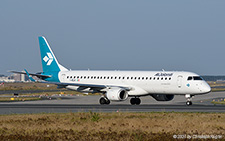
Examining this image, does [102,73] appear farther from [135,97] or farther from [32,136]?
[32,136]

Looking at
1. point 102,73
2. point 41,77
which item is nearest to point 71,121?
point 102,73

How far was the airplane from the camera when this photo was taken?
4894 centimetres

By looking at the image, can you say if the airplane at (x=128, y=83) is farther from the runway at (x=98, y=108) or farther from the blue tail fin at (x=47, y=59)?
the runway at (x=98, y=108)

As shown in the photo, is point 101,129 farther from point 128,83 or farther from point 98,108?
point 128,83

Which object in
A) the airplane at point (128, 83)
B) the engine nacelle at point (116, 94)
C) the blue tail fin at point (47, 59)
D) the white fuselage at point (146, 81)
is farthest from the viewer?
the blue tail fin at point (47, 59)

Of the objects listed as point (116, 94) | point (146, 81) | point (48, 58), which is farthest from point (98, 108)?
point (48, 58)

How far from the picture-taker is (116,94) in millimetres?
50062

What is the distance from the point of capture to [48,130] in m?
23.8

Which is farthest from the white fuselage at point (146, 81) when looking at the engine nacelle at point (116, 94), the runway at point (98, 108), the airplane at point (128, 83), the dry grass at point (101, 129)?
the dry grass at point (101, 129)

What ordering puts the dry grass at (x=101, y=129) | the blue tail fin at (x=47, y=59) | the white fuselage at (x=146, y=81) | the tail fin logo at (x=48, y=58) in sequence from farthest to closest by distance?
the tail fin logo at (x=48, y=58) < the blue tail fin at (x=47, y=59) < the white fuselage at (x=146, y=81) < the dry grass at (x=101, y=129)

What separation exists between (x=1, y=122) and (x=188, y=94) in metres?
25.5

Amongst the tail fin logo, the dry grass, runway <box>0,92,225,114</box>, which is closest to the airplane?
the tail fin logo

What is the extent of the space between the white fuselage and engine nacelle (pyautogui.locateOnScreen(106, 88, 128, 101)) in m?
1.18

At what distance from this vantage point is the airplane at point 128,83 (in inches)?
1927
